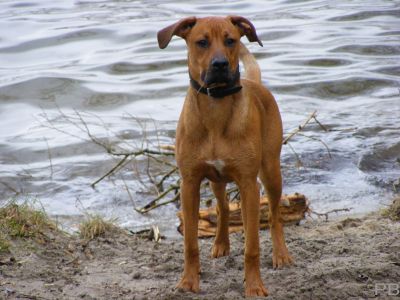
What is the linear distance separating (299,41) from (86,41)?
4.50 meters

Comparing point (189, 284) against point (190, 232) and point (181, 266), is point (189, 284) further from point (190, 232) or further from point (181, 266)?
point (181, 266)

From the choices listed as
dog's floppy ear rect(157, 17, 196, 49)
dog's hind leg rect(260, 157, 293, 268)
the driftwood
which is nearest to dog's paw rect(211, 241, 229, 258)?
dog's hind leg rect(260, 157, 293, 268)

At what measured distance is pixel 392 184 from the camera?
9.44 meters

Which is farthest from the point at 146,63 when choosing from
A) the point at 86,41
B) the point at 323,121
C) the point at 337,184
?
the point at 337,184

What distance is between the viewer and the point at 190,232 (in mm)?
5836

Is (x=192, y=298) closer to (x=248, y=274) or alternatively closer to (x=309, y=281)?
(x=248, y=274)

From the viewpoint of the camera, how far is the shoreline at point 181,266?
5.69 m

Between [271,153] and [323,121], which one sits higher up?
[271,153]

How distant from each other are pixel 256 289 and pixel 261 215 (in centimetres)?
213

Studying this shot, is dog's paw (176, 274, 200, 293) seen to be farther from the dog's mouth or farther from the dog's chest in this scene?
the dog's mouth

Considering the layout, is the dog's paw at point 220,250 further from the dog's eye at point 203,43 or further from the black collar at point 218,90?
the dog's eye at point 203,43

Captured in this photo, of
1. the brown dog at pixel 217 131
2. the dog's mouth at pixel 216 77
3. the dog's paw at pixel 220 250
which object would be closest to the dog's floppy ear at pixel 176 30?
the brown dog at pixel 217 131

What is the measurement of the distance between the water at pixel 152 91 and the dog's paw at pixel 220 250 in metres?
1.80

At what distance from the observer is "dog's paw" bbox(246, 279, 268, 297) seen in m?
5.62
